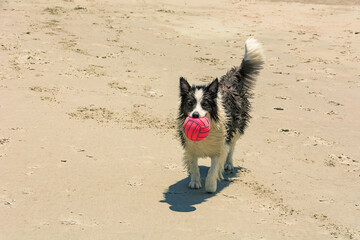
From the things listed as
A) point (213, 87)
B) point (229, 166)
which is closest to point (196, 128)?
point (213, 87)

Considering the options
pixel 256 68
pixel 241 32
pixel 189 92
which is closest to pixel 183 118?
pixel 189 92

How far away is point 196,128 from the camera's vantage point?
640cm

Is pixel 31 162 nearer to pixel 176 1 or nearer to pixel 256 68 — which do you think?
pixel 256 68

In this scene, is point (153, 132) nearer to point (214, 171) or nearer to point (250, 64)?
point (250, 64)

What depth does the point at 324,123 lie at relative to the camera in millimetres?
10453

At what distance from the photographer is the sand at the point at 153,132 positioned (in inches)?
238

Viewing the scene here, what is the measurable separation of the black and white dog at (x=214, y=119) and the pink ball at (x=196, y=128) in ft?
0.31

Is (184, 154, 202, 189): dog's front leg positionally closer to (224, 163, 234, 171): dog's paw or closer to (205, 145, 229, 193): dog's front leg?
(205, 145, 229, 193): dog's front leg

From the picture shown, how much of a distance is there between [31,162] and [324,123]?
20.1 feet

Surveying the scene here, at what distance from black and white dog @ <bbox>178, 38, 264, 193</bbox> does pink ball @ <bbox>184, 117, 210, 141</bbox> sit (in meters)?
0.09

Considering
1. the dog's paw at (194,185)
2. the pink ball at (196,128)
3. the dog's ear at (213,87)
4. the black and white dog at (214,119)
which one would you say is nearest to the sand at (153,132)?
the dog's paw at (194,185)

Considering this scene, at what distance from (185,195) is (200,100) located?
4.36 ft

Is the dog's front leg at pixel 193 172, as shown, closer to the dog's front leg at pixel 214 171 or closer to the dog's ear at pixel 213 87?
the dog's front leg at pixel 214 171

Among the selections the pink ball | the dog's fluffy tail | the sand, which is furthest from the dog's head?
the dog's fluffy tail
